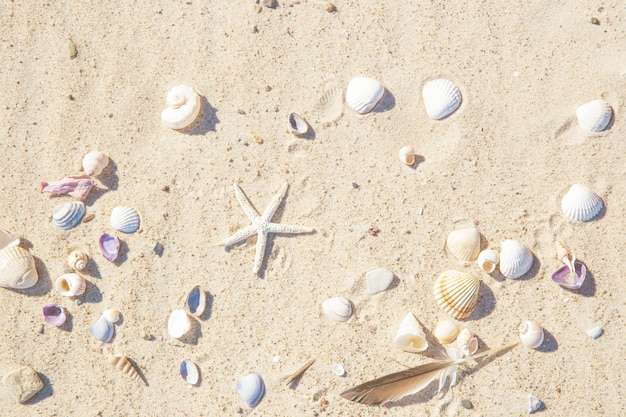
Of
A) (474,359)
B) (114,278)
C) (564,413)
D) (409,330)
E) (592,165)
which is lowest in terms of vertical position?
(564,413)

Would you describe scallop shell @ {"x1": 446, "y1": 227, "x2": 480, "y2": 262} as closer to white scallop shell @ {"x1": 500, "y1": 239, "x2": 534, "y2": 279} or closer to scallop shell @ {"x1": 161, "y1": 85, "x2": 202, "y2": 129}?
white scallop shell @ {"x1": 500, "y1": 239, "x2": 534, "y2": 279}

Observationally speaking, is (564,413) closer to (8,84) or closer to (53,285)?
(53,285)

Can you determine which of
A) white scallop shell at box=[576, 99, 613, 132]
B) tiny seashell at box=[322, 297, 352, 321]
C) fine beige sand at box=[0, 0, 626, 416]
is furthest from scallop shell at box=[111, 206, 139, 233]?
white scallop shell at box=[576, 99, 613, 132]

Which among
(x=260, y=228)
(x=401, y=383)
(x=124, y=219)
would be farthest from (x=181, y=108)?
(x=401, y=383)

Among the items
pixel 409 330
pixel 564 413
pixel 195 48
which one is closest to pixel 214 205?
pixel 195 48

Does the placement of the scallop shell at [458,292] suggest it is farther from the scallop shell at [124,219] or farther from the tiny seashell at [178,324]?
the scallop shell at [124,219]

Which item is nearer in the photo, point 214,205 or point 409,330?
point 409,330
